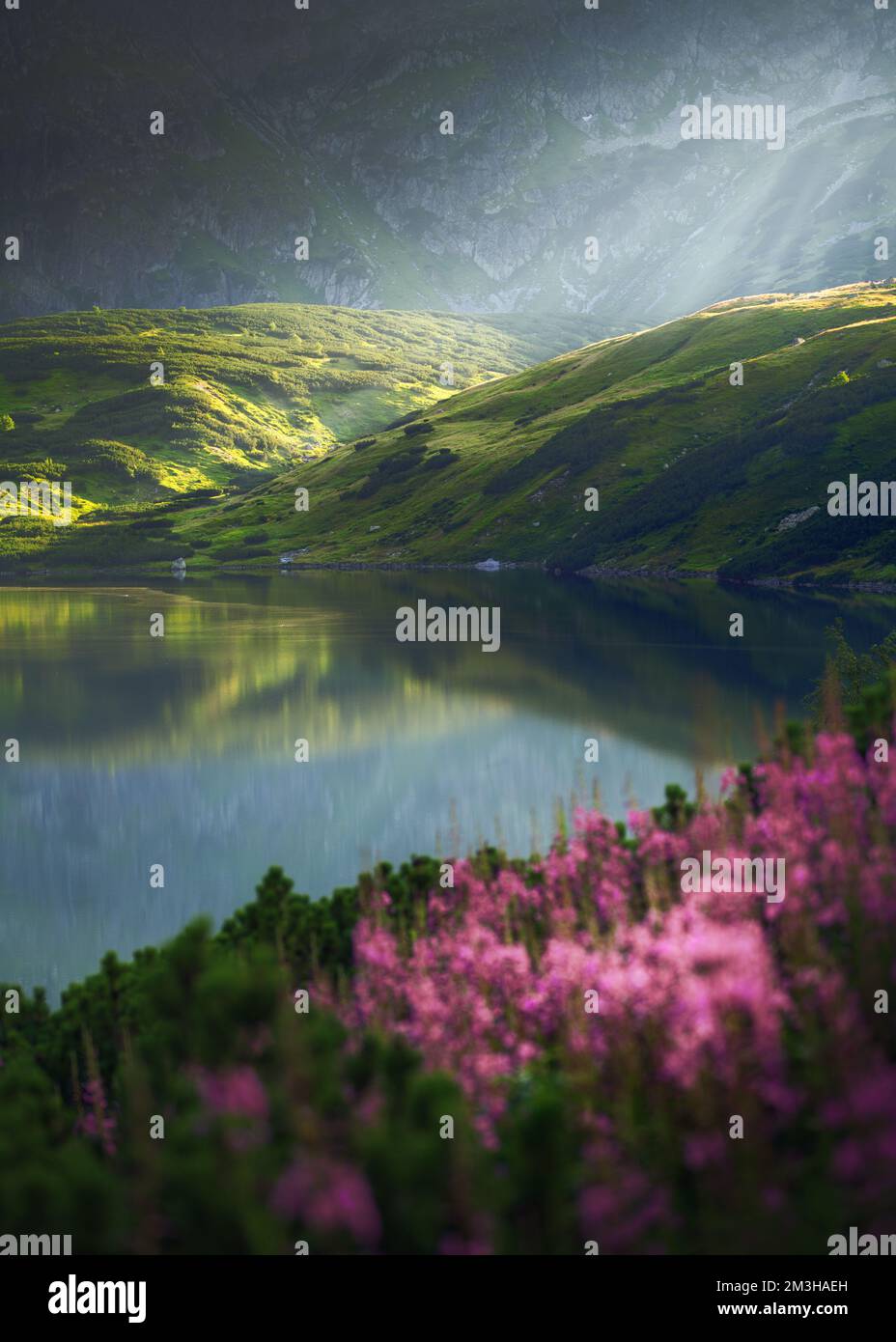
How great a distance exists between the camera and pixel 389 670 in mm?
88438

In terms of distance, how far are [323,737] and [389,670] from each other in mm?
25543

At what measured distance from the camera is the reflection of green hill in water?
211 feet

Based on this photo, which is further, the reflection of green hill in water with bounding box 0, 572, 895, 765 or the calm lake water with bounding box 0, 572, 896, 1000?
the reflection of green hill in water with bounding box 0, 572, 895, 765

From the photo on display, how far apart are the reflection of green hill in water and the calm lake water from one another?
320 mm

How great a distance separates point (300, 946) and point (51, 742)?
47537 millimetres

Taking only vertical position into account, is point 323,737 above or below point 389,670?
below

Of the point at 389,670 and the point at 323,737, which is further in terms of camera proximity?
the point at 389,670

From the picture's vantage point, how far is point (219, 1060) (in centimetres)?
1243

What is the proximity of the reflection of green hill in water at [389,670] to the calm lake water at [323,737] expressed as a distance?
1.05ft

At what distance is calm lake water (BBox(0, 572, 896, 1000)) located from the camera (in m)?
38.4

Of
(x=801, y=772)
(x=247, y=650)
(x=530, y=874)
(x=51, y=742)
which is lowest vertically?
(x=530, y=874)

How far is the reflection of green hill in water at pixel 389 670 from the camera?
64375 mm
